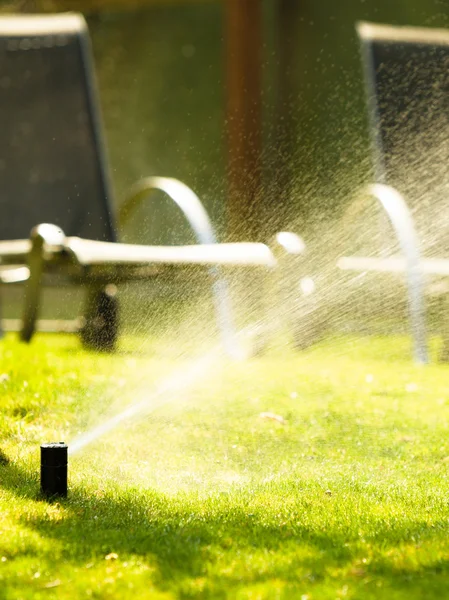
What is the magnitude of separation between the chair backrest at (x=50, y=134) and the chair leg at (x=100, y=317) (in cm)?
34

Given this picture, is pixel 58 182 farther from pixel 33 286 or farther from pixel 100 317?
pixel 33 286

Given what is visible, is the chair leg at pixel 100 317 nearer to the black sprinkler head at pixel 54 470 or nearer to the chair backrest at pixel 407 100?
the chair backrest at pixel 407 100

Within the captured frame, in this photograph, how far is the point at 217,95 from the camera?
27.3 feet

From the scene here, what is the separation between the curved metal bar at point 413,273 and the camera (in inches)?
189

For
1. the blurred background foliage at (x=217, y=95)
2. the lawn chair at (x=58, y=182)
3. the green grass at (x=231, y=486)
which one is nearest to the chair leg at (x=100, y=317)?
the lawn chair at (x=58, y=182)

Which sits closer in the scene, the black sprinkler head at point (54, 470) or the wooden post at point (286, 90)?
the black sprinkler head at point (54, 470)

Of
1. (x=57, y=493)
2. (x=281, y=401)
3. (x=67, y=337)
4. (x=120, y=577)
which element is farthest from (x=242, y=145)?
(x=120, y=577)

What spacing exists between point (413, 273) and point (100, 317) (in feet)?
5.88

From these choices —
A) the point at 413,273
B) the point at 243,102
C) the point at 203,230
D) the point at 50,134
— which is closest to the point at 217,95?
the point at 243,102

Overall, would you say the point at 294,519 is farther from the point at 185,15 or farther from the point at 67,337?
the point at 185,15

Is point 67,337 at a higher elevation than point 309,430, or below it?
higher

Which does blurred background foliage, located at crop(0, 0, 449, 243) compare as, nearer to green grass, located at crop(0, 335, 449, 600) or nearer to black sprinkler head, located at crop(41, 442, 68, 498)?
green grass, located at crop(0, 335, 449, 600)

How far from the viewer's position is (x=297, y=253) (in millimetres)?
4867

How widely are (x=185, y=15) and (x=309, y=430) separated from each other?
5.72 meters
